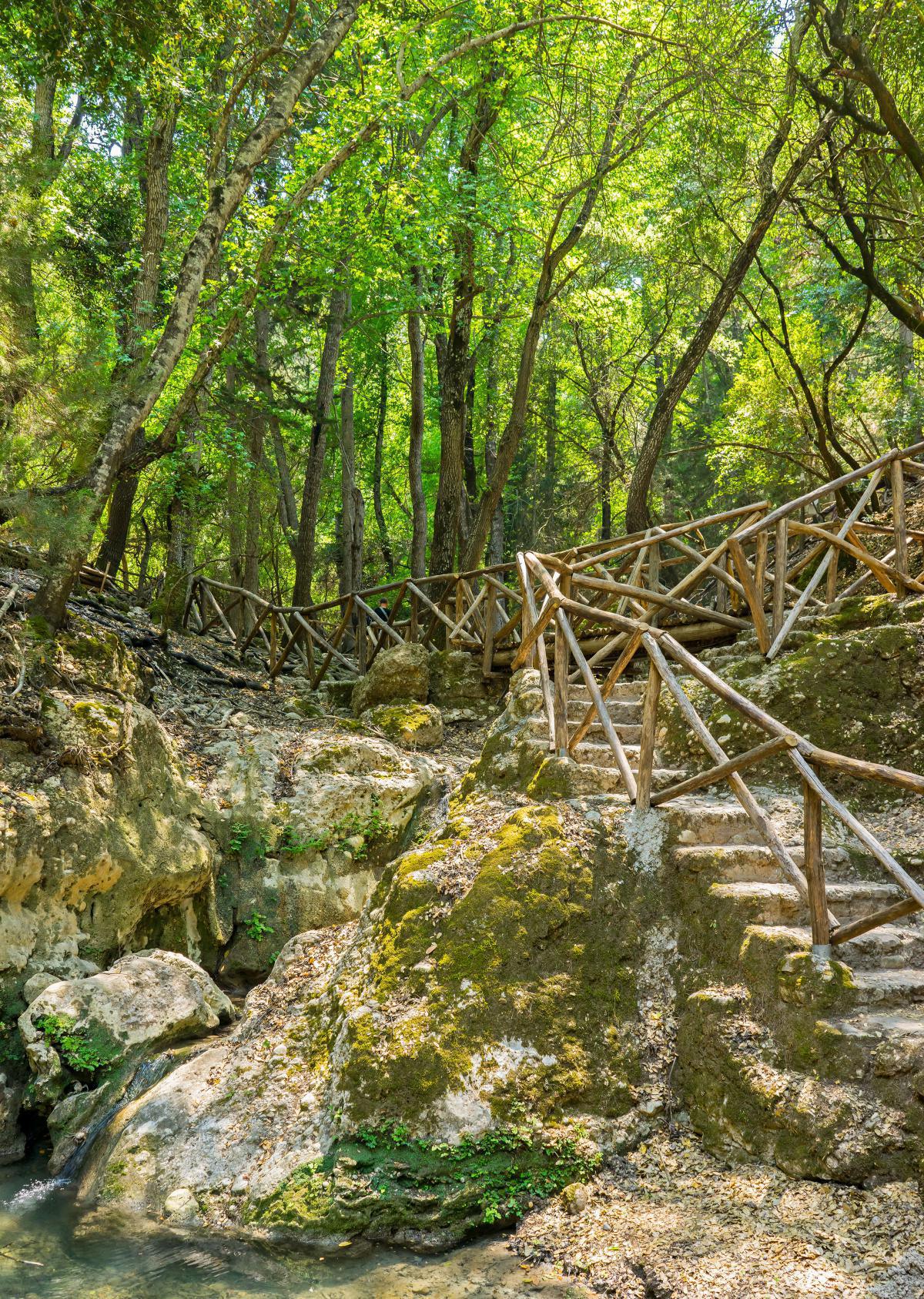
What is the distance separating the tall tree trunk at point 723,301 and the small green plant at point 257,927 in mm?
5912

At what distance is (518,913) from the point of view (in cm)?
389

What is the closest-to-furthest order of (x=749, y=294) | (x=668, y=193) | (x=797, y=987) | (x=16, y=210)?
(x=797, y=987) → (x=16, y=210) → (x=668, y=193) → (x=749, y=294)

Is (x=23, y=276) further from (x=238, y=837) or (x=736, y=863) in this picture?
(x=736, y=863)

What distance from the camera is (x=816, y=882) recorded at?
322 cm

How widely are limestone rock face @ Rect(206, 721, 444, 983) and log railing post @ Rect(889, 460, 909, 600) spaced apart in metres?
3.93

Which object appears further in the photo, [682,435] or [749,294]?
[682,435]

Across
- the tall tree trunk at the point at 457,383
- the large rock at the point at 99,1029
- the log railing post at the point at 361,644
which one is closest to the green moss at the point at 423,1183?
the large rock at the point at 99,1029

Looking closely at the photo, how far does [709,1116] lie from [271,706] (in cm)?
711

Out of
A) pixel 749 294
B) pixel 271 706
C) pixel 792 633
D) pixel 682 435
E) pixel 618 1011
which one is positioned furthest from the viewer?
pixel 682 435

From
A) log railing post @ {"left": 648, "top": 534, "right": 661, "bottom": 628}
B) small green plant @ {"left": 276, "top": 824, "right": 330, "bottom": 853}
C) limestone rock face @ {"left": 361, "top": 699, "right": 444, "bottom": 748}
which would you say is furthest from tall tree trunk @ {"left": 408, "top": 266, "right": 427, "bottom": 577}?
small green plant @ {"left": 276, "top": 824, "right": 330, "bottom": 853}

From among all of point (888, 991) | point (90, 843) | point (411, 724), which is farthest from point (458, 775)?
point (888, 991)

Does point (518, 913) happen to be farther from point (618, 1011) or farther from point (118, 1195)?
point (118, 1195)

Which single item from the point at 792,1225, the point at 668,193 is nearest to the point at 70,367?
the point at 792,1225

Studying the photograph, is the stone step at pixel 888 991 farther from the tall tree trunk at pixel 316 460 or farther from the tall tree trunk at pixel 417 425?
the tall tree trunk at pixel 417 425
